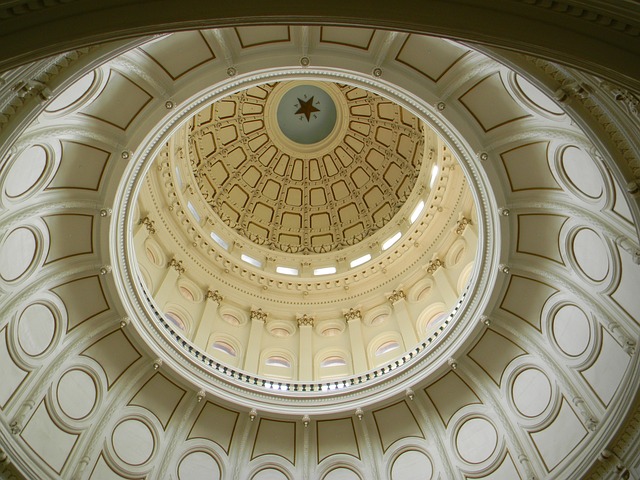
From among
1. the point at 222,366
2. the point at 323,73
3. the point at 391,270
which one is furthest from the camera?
the point at 391,270

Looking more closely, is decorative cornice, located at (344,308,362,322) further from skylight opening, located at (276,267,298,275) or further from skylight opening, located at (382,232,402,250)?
skylight opening, located at (276,267,298,275)

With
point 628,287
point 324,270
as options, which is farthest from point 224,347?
point 628,287

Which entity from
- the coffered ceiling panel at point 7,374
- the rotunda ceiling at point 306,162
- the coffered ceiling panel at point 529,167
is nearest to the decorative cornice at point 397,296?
the rotunda ceiling at point 306,162

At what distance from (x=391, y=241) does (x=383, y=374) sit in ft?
31.5

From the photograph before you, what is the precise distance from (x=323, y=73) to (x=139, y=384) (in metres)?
12.4

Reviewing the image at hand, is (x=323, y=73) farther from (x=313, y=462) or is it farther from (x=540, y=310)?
(x=313, y=462)

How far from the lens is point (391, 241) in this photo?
92.5 ft

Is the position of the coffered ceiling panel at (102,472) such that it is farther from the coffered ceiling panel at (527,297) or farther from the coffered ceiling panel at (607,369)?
the coffered ceiling panel at (607,369)

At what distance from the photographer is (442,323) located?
2047cm

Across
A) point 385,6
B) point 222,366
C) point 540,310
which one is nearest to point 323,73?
point 385,6

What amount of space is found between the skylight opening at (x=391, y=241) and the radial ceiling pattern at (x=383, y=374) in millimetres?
9530

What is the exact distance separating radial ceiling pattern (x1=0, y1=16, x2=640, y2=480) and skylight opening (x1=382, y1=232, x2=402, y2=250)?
31.3 ft

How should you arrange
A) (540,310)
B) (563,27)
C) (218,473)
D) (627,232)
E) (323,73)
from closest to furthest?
(563,27)
(627,232)
(323,73)
(540,310)
(218,473)

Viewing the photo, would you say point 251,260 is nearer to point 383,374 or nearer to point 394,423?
point 383,374
